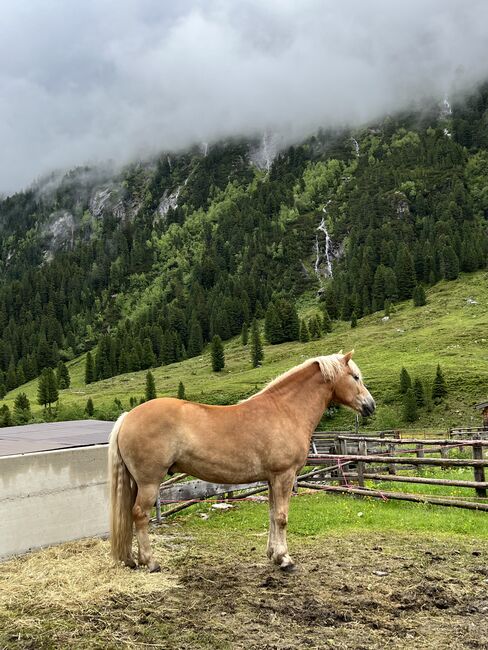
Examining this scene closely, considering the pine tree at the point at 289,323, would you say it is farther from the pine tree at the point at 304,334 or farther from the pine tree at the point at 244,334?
the pine tree at the point at 244,334

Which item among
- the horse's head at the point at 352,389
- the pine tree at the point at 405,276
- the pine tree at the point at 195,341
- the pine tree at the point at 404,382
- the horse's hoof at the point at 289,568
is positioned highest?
the pine tree at the point at 405,276

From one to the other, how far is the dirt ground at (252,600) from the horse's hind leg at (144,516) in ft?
0.64

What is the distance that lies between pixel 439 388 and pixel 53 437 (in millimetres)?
70258

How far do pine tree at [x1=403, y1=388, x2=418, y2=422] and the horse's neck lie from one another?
6482 cm

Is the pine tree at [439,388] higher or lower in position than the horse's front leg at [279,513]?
lower

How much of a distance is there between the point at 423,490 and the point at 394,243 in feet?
530

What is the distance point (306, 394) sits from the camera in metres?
8.27

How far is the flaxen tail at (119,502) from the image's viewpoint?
734cm

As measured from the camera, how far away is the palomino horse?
7293 millimetres

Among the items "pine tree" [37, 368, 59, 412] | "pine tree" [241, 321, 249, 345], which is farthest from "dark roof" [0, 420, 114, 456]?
"pine tree" [241, 321, 249, 345]

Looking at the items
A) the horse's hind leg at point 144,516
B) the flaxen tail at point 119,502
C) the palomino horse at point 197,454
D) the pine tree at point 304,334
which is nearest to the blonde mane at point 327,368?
the palomino horse at point 197,454

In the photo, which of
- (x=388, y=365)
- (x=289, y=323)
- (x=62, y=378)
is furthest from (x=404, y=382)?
(x=62, y=378)

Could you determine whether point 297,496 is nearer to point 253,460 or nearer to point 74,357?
point 253,460

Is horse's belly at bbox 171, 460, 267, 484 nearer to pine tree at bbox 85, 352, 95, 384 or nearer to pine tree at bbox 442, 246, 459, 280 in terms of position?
pine tree at bbox 442, 246, 459, 280
